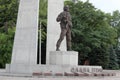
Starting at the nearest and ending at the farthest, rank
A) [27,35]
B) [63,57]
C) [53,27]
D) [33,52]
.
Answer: [63,57] → [33,52] → [27,35] → [53,27]

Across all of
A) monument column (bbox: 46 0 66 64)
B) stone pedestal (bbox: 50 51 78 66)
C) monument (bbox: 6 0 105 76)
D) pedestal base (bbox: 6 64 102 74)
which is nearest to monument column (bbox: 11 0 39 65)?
monument (bbox: 6 0 105 76)

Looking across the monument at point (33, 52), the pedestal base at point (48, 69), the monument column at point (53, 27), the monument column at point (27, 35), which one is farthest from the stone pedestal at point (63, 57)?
the monument column at point (53, 27)

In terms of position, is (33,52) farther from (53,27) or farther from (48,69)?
(53,27)

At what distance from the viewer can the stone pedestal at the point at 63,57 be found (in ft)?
73.3

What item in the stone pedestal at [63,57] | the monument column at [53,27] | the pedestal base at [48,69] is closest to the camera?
the pedestal base at [48,69]

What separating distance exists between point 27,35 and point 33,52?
1.32 metres

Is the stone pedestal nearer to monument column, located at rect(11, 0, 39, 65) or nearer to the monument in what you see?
the monument

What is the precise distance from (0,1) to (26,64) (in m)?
20.9

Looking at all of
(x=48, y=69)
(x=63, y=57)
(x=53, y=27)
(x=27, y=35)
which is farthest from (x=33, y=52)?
(x=53, y=27)

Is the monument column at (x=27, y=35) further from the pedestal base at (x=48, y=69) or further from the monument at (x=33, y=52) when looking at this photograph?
the pedestal base at (x=48, y=69)

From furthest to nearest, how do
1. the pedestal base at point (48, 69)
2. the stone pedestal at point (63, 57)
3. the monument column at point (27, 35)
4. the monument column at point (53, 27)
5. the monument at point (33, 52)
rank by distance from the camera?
the monument column at point (53, 27), the monument column at point (27, 35), the stone pedestal at point (63, 57), the monument at point (33, 52), the pedestal base at point (48, 69)

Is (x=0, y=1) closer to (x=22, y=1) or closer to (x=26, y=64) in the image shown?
(x=22, y=1)

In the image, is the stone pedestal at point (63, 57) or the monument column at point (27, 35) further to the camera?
the monument column at point (27, 35)

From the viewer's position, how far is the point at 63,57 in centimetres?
2231
